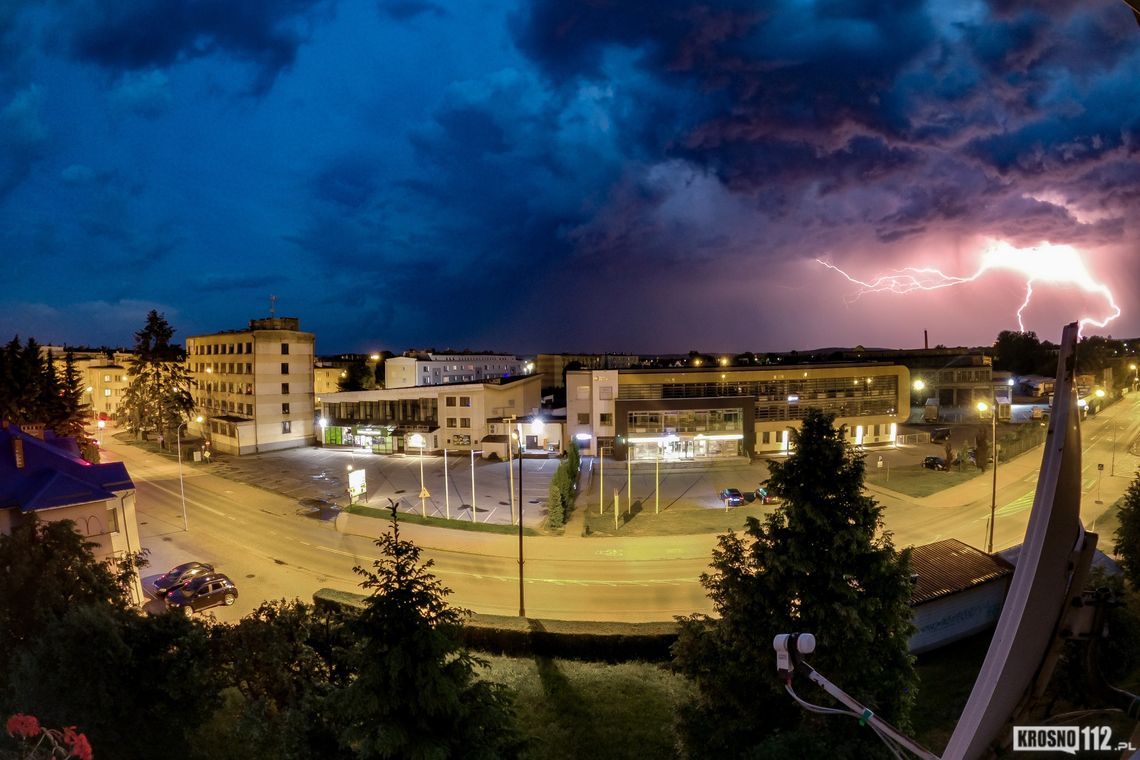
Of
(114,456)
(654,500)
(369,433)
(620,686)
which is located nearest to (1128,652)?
(620,686)

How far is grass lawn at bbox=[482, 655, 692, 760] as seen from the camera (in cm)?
1288

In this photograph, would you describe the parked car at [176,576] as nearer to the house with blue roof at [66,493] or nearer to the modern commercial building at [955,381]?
the house with blue roof at [66,493]

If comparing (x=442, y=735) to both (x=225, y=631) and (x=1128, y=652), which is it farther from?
(x=1128, y=652)

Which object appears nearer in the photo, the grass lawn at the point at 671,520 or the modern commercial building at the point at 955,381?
the grass lawn at the point at 671,520

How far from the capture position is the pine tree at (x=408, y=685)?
7.59m

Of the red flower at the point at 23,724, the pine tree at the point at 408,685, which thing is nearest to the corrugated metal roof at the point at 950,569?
the pine tree at the point at 408,685

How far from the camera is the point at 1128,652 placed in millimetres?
13188

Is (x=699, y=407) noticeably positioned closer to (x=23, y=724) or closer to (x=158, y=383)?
(x=23, y=724)

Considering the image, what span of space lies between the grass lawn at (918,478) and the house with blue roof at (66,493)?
4068cm

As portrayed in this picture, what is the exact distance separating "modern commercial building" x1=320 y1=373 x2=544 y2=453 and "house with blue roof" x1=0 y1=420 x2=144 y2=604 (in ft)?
100

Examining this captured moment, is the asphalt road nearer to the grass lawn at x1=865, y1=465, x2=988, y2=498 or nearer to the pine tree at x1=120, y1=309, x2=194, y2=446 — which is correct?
the grass lawn at x1=865, y1=465, x2=988, y2=498

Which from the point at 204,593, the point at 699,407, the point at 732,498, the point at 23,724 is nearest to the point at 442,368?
the point at 699,407

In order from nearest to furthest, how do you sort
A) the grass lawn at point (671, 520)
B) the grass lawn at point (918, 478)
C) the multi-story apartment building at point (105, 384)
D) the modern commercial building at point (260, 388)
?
the grass lawn at point (671, 520), the grass lawn at point (918, 478), the modern commercial building at point (260, 388), the multi-story apartment building at point (105, 384)

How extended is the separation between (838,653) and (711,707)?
10.2 feet
